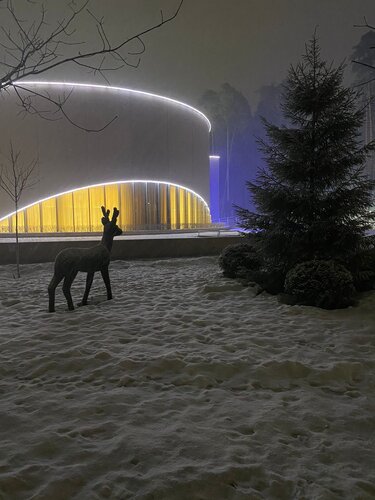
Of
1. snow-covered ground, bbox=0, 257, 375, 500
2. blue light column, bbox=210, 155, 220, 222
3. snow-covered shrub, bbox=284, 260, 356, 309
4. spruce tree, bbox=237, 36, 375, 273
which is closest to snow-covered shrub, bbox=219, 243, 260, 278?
spruce tree, bbox=237, 36, 375, 273

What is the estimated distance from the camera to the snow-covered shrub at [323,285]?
21.4 ft

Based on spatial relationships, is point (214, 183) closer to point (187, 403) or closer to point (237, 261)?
point (237, 261)

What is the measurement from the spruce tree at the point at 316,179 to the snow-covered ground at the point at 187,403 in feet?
5.26

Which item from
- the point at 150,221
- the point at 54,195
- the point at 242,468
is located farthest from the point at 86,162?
the point at 242,468

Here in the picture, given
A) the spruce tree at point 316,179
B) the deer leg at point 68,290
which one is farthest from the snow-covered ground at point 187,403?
the spruce tree at point 316,179

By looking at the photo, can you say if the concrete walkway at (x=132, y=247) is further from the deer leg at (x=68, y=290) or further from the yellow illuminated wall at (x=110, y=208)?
the yellow illuminated wall at (x=110, y=208)

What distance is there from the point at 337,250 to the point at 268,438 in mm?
5425

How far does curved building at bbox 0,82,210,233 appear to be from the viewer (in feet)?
66.4

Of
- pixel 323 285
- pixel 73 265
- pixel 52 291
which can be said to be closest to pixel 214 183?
pixel 323 285

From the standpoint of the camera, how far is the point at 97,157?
21438 millimetres

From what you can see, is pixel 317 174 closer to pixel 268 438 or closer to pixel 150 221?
pixel 268 438

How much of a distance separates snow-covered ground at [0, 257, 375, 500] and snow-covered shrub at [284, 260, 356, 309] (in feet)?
1.02

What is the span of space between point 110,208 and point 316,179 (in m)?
15.9

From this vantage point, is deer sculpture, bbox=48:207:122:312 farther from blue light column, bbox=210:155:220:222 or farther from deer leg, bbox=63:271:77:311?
blue light column, bbox=210:155:220:222
